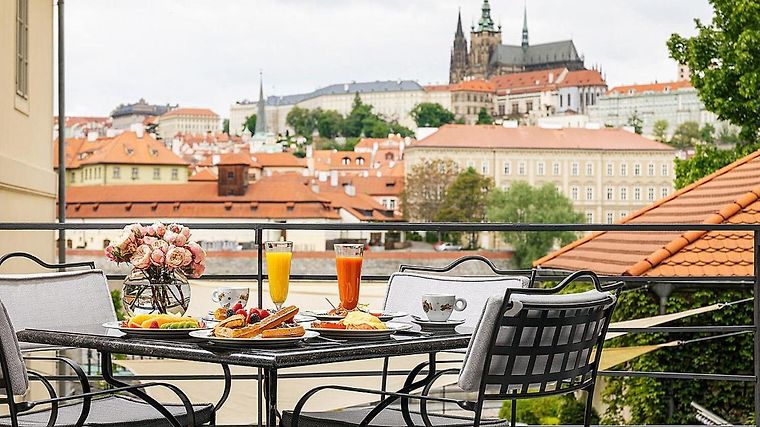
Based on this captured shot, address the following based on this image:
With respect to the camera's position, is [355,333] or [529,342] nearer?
[529,342]

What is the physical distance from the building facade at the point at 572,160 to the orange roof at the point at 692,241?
54442 mm

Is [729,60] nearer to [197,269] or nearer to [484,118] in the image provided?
[197,269]

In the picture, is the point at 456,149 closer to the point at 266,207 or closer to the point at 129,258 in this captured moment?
the point at 266,207

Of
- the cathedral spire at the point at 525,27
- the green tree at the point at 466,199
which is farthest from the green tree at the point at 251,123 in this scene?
the green tree at the point at 466,199

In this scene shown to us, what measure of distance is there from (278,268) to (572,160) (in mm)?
70338

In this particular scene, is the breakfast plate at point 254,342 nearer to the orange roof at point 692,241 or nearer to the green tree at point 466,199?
the orange roof at point 692,241

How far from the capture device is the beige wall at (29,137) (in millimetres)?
6188


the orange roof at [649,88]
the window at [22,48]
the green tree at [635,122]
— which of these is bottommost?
the window at [22,48]

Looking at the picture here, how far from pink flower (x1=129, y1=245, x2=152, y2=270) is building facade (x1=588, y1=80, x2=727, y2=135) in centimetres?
8529

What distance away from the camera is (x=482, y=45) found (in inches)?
4136

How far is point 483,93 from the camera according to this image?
94250 millimetres

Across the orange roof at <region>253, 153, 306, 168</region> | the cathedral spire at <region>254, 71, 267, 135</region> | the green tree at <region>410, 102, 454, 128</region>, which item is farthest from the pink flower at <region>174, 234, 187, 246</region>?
the cathedral spire at <region>254, 71, 267, 135</region>

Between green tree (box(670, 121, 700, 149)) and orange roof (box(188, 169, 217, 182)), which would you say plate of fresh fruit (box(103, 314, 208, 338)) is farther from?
green tree (box(670, 121, 700, 149))

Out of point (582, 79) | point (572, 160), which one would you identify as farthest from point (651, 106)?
point (572, 160)
